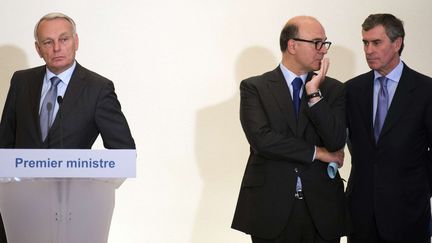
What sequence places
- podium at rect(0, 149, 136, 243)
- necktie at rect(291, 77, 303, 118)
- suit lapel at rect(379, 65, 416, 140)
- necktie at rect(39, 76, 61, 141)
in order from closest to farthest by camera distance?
podium at rect(0, 149, 136, 243), necktie at rect(39, 76, 61, 141), necktie at rect(291, 77, 303, 118), suit lapel at rect(379, 65, 416, 140)

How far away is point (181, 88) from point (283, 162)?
1.86 m

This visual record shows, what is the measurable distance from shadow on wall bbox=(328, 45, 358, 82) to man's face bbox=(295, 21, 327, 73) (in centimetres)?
173

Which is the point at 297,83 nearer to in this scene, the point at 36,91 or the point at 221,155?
the point at 36,91

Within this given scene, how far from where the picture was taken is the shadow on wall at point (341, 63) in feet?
17.7

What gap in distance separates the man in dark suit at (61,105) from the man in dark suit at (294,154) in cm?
66

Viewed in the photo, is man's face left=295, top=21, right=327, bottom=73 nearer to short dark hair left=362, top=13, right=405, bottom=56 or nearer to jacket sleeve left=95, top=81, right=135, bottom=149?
short dark hair left=362, top=13, right=405, bottom=56

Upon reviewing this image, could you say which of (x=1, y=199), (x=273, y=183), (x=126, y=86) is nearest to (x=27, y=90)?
(x=1, y=199)

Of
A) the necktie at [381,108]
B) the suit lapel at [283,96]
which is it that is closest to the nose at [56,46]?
the suit lapel at [283,96]

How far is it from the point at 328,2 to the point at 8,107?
274cm

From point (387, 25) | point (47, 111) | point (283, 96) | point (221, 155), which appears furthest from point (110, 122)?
point (221, 155)

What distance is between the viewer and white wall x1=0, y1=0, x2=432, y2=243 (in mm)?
5133

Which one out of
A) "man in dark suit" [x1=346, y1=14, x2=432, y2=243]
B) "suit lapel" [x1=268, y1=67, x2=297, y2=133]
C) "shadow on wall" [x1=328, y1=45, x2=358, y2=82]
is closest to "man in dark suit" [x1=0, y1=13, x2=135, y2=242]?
"suit lapel" [x1=268, y1=67, x2=297, y2=133]

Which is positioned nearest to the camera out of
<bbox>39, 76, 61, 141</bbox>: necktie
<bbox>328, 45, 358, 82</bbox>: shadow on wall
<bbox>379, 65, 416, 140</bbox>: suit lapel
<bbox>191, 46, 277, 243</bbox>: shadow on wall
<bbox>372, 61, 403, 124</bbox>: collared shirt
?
<bbox>39, 76, 61, 141</bbox>: necktie

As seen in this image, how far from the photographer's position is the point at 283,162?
3492 millimetres
